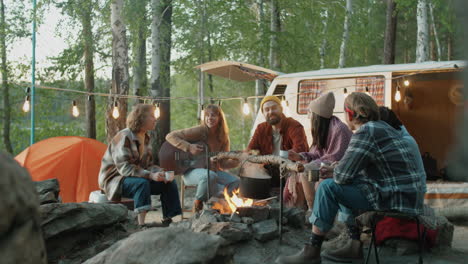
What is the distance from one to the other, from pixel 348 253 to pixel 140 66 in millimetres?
10351

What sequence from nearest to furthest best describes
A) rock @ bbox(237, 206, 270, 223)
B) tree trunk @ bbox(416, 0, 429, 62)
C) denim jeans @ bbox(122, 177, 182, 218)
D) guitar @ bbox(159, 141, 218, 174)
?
rock @ bbox(237, 206, 270, 223)
denim jeans @ bbox(122, 177, 182, 218)
guitar @ bbox(159, 141, 218, 174)
tree trunk @ bbox(416, 0, 429, 62)

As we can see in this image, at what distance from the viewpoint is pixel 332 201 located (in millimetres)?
3652

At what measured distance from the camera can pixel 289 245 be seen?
4.35 m

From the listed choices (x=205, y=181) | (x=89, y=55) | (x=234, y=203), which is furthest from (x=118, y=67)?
(x=234, y=203)

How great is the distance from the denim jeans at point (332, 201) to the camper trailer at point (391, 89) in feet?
14.0

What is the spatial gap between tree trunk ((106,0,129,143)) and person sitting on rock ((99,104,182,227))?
12.3 ft

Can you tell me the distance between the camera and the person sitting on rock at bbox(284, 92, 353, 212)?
4.82 metres

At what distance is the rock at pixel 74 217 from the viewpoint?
3824 mm

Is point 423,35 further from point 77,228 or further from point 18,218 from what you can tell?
point 18,218

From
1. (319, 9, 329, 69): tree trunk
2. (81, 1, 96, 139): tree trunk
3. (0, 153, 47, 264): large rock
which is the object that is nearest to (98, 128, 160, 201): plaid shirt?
(0, 153, 47, 264): large rock

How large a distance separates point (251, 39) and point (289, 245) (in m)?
12.3

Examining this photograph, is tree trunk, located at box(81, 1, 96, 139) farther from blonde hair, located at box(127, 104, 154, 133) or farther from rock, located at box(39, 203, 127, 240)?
rock, located at box(39, 203, 127, 240)

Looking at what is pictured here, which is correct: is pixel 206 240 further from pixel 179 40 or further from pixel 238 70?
pixel 179 40

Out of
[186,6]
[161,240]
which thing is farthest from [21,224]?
[186,6]
